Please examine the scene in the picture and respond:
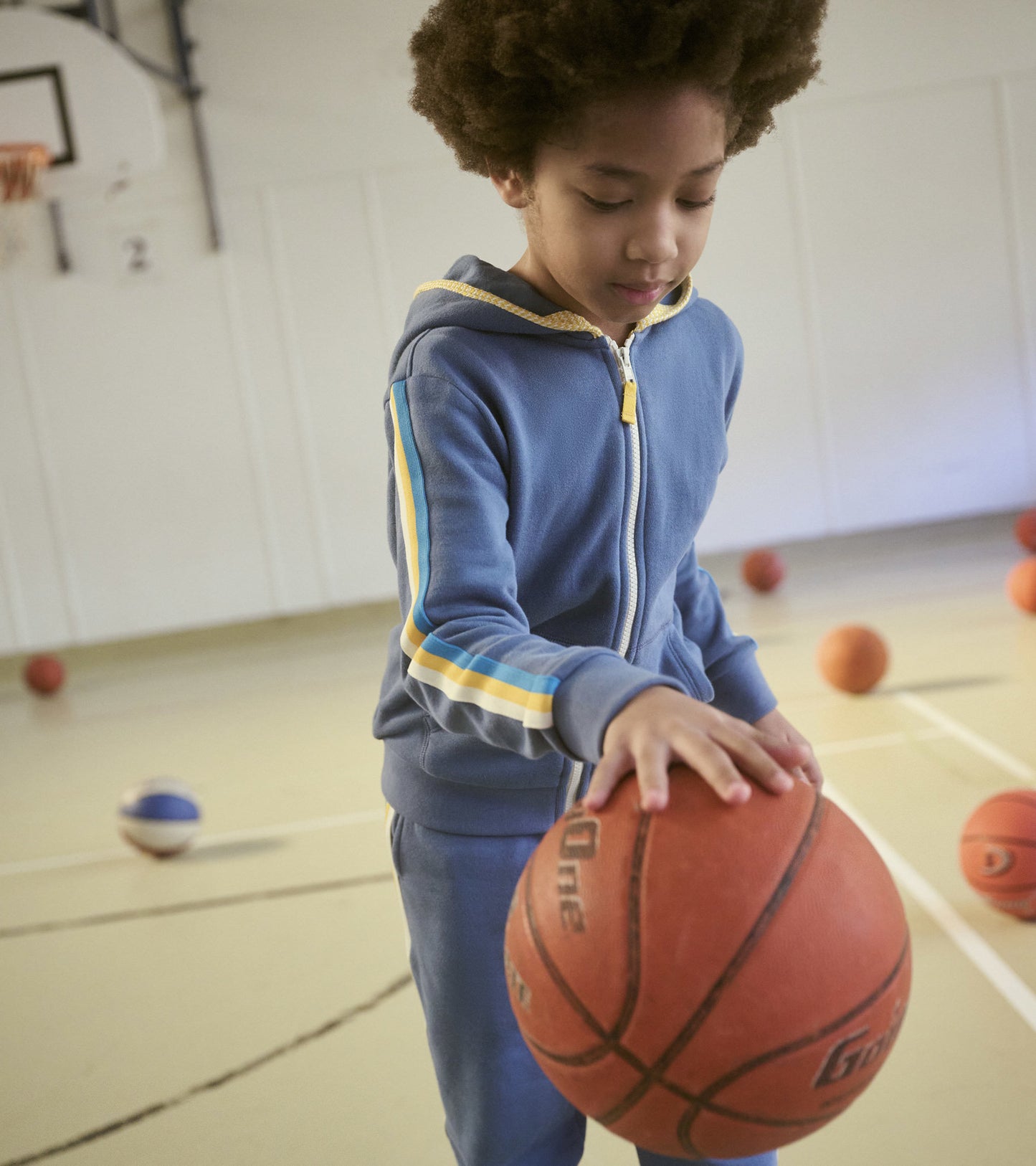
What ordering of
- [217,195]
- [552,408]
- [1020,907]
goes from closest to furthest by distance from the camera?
[552,408], [1020,907], [217,195]

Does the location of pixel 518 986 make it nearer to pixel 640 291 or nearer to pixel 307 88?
pixel 640 291

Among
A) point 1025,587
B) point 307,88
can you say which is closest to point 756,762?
point 1025,587

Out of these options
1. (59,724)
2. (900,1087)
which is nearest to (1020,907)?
(900,1087)

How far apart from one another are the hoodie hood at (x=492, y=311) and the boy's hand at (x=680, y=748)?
1.60 feet

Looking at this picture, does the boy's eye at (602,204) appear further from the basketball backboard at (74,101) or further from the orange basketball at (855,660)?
the basketball backboard at (74,101)

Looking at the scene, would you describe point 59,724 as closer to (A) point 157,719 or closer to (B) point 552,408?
(A) point 157,719

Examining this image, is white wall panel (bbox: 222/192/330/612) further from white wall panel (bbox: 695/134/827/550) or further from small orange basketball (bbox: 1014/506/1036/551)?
small orange basketball (bbox: 1014/506/1036/551)

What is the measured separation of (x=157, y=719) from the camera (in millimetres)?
5328

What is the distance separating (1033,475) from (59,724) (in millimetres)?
5368

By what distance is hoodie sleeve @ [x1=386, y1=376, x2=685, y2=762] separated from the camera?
3.17ft

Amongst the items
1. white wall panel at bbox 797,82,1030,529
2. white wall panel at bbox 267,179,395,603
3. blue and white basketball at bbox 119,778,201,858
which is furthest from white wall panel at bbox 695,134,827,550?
blue and white basketball at bbox 119,778,201,858

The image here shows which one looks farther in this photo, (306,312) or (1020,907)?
(306,312)

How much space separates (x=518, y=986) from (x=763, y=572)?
18.0 feet

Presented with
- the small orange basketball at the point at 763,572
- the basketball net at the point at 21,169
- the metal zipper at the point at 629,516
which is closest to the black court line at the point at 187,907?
the metal zipper at the point at 629,516
